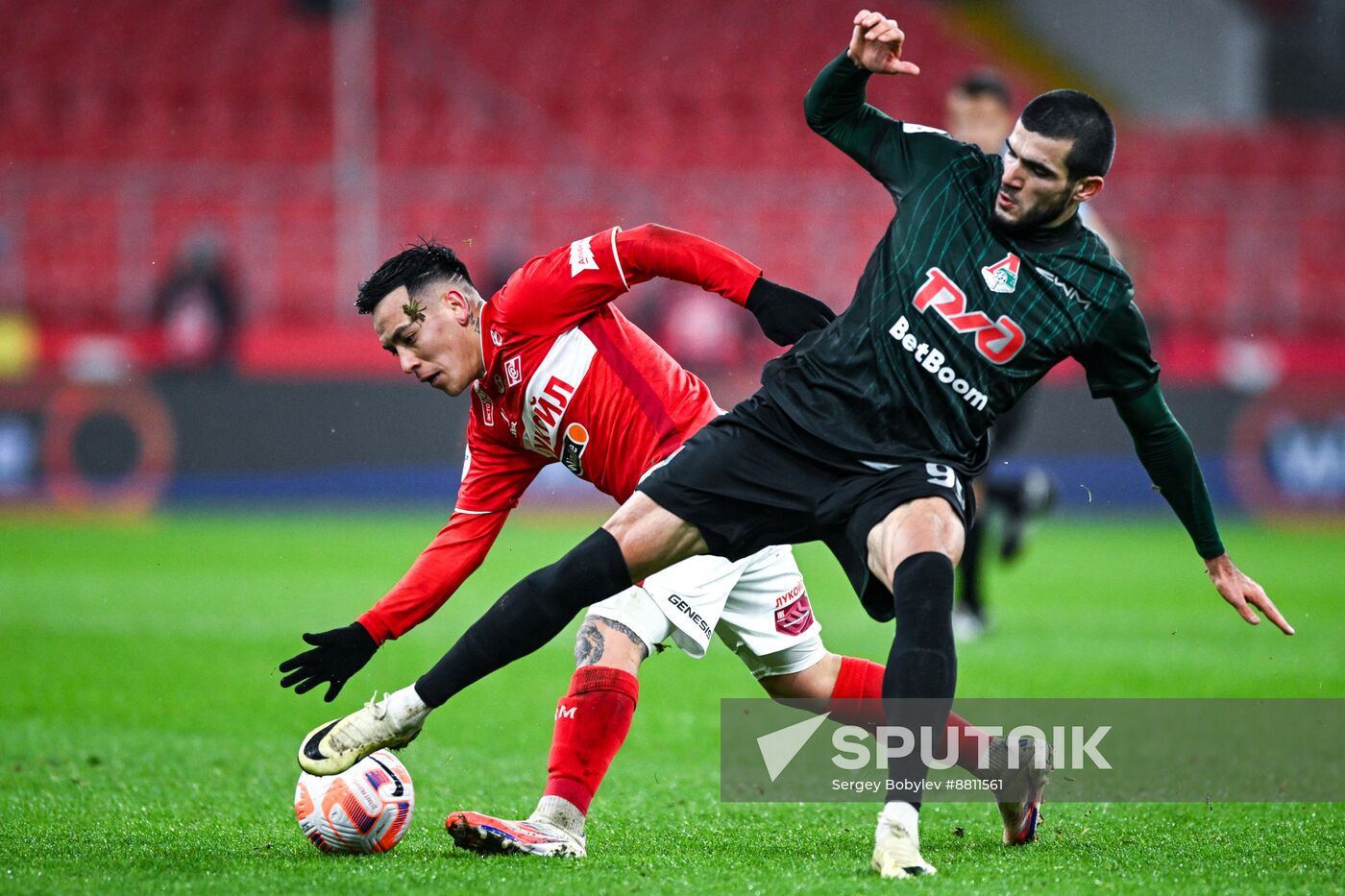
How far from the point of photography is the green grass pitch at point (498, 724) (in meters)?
4.16

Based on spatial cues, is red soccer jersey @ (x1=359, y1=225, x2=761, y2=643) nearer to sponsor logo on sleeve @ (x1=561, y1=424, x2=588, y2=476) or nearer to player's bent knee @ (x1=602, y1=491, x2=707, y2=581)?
sponsor logo on sleeve @ (x1=561, y1=424, x2=588, y2=476)

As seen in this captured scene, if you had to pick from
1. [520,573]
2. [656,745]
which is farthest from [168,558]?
[656,745]

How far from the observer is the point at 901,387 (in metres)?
4.25

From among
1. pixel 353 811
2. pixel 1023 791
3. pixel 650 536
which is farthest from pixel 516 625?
pixel 1023 791

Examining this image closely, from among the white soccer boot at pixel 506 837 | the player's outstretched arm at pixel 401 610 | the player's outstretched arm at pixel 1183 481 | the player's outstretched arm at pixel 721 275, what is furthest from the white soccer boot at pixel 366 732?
the player's outstretched arm at pixel 1183 481

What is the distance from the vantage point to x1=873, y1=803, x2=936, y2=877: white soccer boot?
385 centimetres

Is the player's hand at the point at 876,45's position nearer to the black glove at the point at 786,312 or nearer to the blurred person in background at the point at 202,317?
the black glove at the point at 786,312

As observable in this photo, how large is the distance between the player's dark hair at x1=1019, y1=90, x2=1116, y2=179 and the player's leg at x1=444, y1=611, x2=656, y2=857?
1713 millimetres

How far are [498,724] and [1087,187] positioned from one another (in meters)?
3.90

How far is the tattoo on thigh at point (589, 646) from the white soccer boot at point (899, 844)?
1.09 metres

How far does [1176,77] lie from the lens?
23.8 m

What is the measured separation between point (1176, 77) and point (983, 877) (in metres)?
21.9

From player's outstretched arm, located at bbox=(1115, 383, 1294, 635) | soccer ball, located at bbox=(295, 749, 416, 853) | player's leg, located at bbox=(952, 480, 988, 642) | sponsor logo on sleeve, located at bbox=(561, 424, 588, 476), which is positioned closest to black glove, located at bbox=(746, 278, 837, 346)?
sponsor logo on sleeve, located at bbox=(561, 424, 588, 476)

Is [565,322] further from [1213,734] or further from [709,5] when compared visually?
[709,5]
